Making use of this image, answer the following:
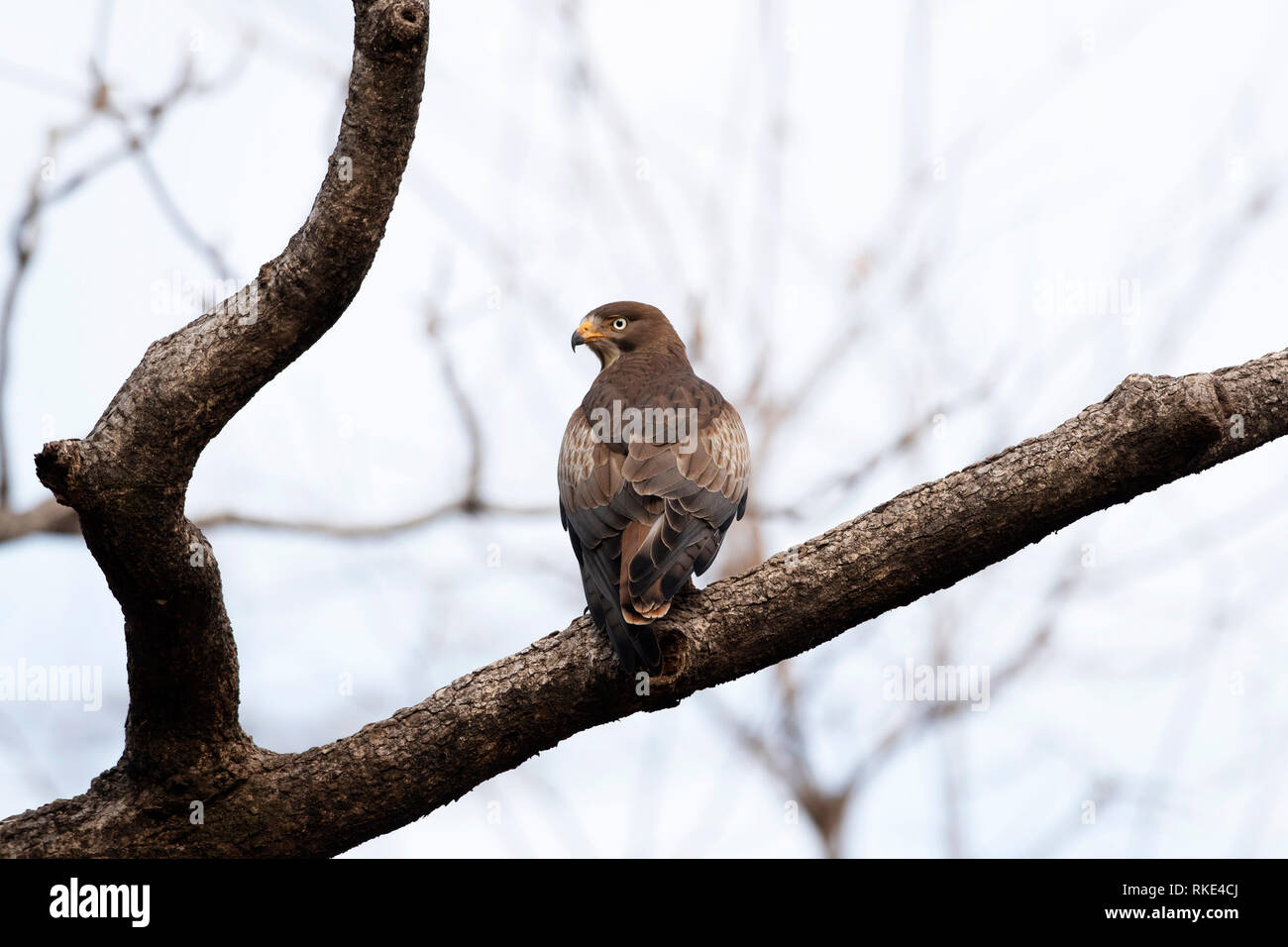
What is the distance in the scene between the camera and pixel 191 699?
4.44 m

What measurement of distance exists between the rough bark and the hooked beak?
373cm

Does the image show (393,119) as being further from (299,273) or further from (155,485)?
(155,485)

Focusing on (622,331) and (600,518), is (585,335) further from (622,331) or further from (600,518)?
(600,518)

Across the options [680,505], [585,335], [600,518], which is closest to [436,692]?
[600,518]

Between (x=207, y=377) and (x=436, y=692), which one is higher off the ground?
(x=207, y=377)

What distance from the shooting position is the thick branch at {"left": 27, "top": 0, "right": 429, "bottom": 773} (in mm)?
3932

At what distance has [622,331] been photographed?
8.26 metres

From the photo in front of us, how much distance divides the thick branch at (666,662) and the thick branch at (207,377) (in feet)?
2.07

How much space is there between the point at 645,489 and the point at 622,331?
2.74 metres

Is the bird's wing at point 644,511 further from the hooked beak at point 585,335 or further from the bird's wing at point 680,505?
the hooked beak at point 585,335

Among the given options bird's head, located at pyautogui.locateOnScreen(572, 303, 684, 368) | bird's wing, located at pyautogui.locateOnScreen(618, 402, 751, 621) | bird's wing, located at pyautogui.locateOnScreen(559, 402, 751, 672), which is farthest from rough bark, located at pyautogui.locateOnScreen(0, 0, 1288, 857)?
bird's head, located at pyautogui.locateOnScreen(572, 303, 684, 368)
